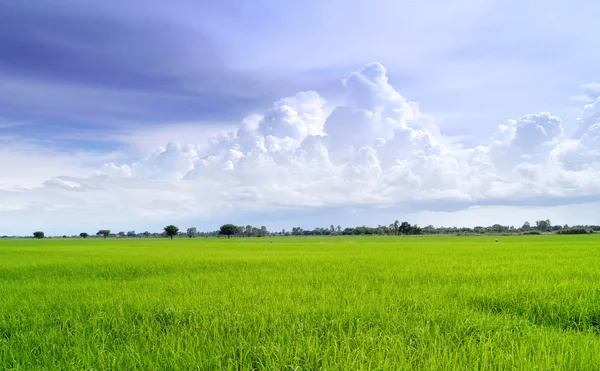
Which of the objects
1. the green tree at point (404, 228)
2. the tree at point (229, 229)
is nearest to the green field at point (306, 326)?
the tree at point (229, 229)

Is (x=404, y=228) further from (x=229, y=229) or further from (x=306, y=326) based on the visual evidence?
(x=306, y=326)

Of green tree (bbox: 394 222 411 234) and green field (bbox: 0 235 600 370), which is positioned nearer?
green field (bbox: 0 235 600 370)

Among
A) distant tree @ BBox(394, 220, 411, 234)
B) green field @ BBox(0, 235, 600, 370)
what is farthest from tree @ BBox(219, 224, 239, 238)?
green field @ BBox(0, 235, 600, 370)

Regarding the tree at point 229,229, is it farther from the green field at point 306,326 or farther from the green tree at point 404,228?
the green field at point 306,326

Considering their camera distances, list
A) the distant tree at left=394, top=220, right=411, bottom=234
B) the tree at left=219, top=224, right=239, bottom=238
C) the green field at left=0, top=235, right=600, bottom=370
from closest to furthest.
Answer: the green field at left=0, top=235, right=600, bottom=370
the tree at left=219, top=224, right=239, bottom=238
the distant tree at left=394, top=220, right=411, bottom=234

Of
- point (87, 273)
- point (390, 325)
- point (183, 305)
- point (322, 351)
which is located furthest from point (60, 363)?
point (87, 273)

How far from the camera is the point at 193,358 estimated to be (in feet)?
14.1

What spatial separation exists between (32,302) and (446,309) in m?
8.65

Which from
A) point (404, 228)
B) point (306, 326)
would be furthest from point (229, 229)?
point (306, 326)

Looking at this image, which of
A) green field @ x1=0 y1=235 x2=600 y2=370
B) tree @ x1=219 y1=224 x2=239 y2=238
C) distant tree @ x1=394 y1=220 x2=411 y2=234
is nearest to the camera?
green field @ x1=0 y1=235 x2=600 y2=370

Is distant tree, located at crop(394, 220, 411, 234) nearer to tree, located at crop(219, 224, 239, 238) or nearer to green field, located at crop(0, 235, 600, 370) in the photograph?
tree, located at crop(219, 224, 239, 238)

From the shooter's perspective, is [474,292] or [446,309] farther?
[474,292]

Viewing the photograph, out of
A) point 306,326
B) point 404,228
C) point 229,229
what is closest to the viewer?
point 306,326

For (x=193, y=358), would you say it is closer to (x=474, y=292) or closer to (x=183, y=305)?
(x=183, y=305)
